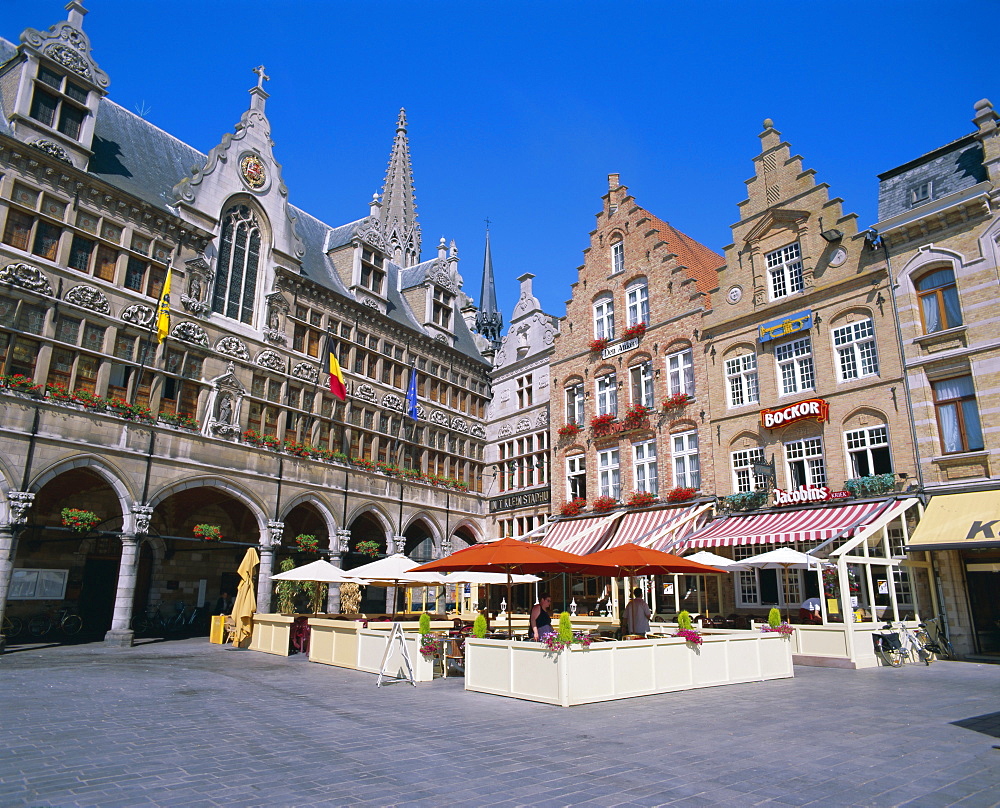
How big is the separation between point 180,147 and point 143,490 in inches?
524

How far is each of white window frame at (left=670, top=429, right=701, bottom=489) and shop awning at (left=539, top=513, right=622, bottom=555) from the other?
2650 mm

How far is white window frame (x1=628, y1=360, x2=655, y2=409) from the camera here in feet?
81.4

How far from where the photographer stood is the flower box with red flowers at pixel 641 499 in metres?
23.7

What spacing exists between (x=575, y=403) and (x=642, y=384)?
3506 millimetres

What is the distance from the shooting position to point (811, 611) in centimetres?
1697

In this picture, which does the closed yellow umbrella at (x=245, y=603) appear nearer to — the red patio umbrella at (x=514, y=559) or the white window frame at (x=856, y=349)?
the red patio umbrella at (x=514, y=559)

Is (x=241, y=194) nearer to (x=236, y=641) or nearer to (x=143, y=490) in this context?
(x=143, y=490)

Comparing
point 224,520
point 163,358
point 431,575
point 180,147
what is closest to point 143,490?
point 163,358

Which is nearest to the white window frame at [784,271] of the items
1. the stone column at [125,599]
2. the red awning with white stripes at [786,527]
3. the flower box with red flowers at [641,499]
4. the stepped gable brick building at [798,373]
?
the stepped gable brick building at [798,373]

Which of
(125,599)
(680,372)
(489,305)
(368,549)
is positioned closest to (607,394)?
(680,372)

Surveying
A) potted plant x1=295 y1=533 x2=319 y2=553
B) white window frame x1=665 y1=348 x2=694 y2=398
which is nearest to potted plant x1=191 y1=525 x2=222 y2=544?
potted plant x1=295 y1=533 x2=319 y2=553

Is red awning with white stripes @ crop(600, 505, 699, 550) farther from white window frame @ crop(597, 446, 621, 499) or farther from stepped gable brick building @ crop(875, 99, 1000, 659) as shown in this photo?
stepped gable brick building @ crop(875, 99, 1000, 659)

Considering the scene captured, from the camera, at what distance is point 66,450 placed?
56.2ft

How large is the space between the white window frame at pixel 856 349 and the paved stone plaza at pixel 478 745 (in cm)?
958
